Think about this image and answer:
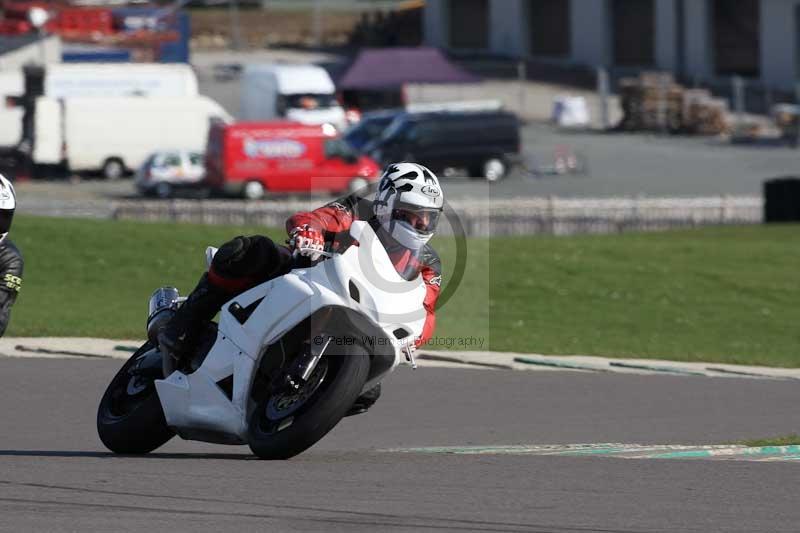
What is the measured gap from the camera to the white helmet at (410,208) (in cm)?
705

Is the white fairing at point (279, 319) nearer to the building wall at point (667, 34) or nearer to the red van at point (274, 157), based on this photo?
the red van at point (274, 157)

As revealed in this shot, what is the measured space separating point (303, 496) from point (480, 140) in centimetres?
3533

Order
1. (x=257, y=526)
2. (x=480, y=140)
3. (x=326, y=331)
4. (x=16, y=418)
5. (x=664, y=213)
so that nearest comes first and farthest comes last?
(x=257, y=526), (x=326, y=331), (x=16, y=418), (x=664, y=213), (x=480, y=140)

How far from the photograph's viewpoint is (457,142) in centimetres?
4072

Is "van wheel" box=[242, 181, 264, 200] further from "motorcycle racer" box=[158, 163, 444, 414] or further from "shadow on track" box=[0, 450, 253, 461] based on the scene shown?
"motorcycle racer" box=[158, 163, 444, 414]

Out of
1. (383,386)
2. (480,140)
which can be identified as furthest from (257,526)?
(480,140)

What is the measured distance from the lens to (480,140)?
41.0m

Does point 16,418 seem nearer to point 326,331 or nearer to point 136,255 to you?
point 326,331

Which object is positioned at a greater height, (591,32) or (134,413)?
(591,32)

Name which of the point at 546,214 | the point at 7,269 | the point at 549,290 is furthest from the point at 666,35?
the point at 7,269

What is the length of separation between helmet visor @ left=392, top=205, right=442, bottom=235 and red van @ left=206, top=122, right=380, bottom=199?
97.8 ft

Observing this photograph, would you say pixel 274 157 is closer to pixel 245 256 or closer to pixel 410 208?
pixel 245 256

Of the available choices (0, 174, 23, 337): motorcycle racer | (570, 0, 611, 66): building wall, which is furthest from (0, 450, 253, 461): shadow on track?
(570, 0, 611, 66): building wall

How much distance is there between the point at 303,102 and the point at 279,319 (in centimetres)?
3963
